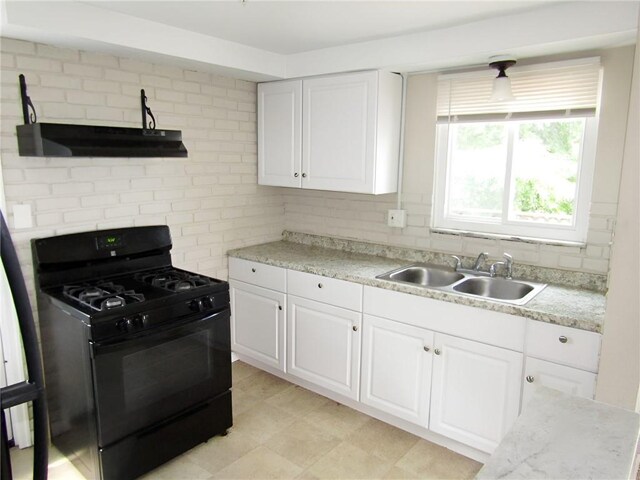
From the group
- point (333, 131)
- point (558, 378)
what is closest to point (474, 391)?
point (558, 378)

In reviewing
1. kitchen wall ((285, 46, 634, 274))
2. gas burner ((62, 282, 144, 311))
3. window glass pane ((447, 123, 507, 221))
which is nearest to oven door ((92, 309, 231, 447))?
gas burner ((62, 282, 144, 311))

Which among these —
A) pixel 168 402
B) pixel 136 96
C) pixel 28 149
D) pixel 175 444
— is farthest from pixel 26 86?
pixel 175 444

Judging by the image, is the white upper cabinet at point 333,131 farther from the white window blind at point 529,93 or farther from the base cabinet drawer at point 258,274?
the base cabinet drawer at point 258,274

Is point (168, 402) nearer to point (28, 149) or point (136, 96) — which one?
point (28, 149)

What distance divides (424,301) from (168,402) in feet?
4.53

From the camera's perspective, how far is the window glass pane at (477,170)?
2709 mm

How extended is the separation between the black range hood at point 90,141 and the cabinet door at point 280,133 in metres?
0.91

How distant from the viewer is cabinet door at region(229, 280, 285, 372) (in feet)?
9.92

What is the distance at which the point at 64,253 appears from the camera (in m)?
2.32

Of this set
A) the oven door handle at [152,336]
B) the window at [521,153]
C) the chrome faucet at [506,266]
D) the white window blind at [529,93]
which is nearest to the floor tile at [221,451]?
the oven door handle at [152,336]

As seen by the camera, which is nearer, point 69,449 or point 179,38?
point 69,449

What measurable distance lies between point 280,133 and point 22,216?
1.65 m

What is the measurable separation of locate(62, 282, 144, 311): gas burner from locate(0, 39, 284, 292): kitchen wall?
0.28m

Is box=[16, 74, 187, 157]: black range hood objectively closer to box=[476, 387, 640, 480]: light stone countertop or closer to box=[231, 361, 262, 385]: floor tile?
box=[231, 361, 262, 385]: floor tile
